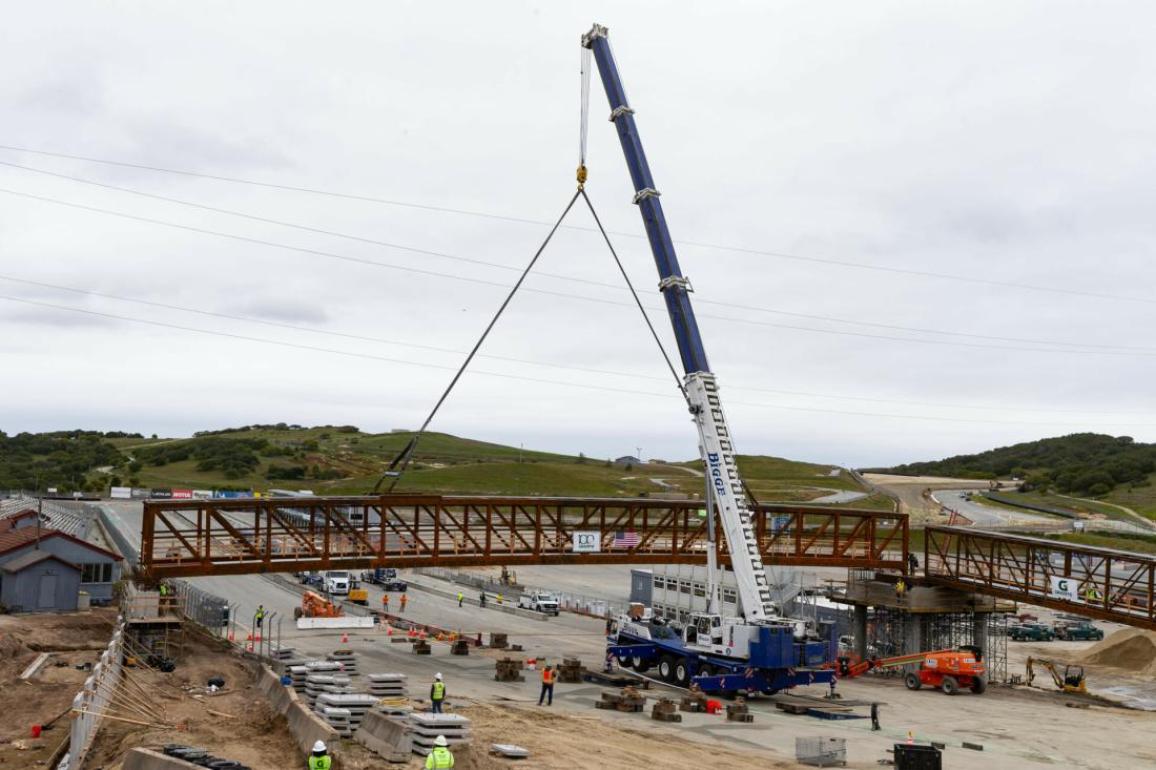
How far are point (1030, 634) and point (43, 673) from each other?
2547 inches

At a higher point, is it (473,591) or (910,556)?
(910,556)

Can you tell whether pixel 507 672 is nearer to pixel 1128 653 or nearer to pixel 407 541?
pixel 407 541

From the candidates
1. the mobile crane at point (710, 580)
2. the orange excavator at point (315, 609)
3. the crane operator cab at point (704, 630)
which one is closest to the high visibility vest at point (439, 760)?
the mobile crane at point (710, 580)

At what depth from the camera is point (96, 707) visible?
32.1 m

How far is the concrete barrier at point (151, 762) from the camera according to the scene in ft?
81.3

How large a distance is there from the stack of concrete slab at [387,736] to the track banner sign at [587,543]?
87.1ft

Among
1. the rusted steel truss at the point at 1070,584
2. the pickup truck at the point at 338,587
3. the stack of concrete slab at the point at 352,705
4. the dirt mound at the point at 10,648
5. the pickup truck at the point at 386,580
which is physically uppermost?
the rusted steel truss at the point at 1070,584

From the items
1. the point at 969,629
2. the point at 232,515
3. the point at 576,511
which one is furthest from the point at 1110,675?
the point at 232,515

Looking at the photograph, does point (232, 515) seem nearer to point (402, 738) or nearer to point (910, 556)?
point (910, 556)

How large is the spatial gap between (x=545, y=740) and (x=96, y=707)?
43.1 ft

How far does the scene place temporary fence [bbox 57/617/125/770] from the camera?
1102 inches

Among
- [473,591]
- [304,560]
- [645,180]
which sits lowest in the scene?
[473,591]

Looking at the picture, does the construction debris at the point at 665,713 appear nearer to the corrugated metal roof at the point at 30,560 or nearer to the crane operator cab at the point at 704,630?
the crane operator cab at the point at 704,630

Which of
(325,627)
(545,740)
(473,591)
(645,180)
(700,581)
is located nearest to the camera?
(545,740)
